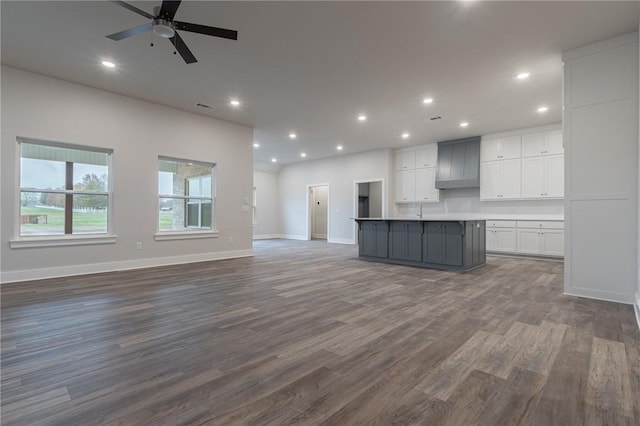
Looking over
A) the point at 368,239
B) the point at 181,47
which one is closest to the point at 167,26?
the point at 181,47

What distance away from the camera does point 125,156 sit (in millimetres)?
5387

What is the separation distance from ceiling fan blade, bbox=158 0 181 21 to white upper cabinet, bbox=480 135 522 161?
7.46m

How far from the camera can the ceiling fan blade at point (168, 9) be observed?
258cm

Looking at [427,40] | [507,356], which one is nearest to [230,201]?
[427,40]

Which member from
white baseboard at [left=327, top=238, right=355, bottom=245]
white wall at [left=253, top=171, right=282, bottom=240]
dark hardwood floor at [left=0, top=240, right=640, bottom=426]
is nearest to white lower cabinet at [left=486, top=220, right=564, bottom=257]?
dark hardwood floor at [left=0, top=240, right=640, bottom=426]

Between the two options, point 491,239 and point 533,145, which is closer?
point 533,145

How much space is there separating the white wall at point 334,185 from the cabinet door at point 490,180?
2.57m

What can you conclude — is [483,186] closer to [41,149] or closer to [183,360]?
[183,360]

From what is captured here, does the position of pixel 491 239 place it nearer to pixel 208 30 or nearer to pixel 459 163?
pixel 459 163

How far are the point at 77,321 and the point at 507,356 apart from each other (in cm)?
363

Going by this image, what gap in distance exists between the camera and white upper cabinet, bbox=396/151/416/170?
9148 mm

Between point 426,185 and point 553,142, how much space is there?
3016 mm

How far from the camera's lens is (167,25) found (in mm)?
2781

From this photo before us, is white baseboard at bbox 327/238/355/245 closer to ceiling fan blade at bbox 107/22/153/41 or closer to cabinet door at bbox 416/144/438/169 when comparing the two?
cabinet door at bbox 416/144/438/169
